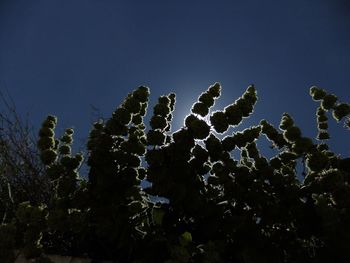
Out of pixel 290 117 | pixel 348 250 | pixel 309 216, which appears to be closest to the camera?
pixel 348 250

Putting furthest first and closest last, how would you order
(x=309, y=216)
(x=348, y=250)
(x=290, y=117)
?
(x=290, y=117)
(x=309, y=216)
(x=348, y=250)

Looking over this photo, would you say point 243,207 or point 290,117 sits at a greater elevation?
point 290,117

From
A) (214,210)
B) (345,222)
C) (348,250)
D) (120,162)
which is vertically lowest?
(348,250)

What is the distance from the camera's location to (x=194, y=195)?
3.36 metres

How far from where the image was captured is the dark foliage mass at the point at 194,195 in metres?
3.21

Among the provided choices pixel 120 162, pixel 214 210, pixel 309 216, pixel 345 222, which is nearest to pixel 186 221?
pixel 214 210

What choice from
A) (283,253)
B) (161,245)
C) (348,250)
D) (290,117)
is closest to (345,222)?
(348,250)

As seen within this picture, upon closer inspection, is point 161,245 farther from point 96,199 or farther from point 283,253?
point 283,253

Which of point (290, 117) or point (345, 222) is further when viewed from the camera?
point (290, 117)

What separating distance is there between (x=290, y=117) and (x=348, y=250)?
121 centimetres

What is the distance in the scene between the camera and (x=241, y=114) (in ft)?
11.7

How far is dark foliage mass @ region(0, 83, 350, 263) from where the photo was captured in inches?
126

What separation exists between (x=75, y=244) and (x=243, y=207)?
4.80 ft

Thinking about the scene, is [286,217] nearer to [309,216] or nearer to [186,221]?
[309,216]
